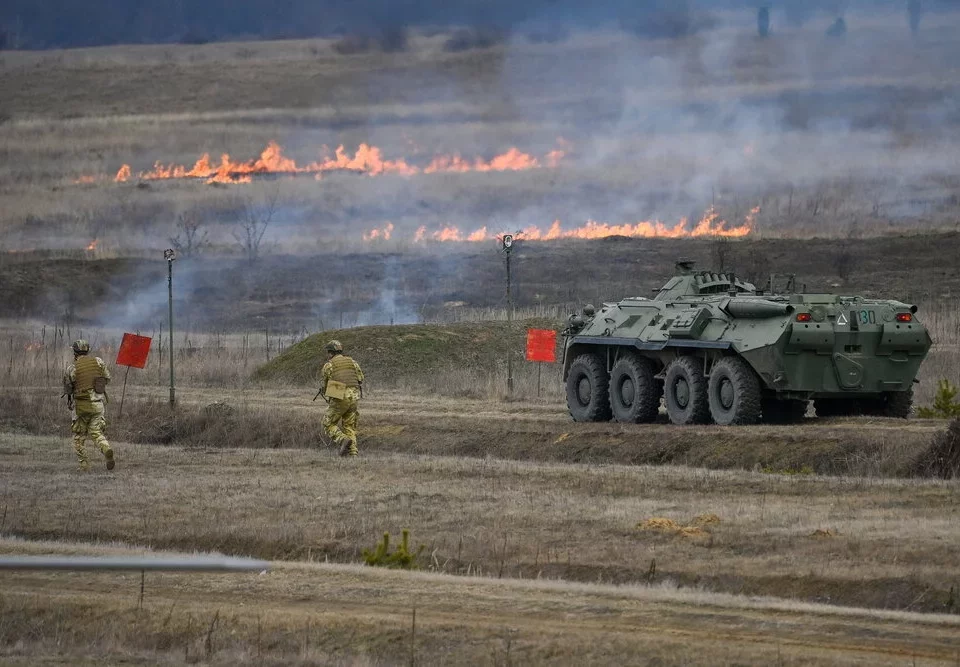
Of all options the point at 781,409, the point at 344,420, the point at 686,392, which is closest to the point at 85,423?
the point at 344,420

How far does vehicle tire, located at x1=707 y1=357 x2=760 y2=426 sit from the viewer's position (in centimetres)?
2952

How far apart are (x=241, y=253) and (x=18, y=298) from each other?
15445 millimetres

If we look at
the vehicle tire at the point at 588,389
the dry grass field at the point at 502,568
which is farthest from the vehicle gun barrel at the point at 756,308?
the dry grass field at the point at 502,568

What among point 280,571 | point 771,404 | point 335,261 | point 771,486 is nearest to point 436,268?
point 335,261

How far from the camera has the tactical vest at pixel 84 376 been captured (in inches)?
1089

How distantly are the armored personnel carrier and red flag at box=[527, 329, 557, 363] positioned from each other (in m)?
5.41

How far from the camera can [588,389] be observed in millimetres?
34156

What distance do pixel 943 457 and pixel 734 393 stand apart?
6.05m

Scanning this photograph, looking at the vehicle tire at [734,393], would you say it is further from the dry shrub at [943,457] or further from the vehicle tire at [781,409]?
the dry shrub at [943,457]

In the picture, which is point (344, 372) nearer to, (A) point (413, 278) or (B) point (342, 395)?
(B) point (342, 395)

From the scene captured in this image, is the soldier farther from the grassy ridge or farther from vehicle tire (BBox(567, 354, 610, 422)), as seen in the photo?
the grassy ridge

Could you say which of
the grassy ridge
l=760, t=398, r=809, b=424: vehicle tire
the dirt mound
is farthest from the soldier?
the grassy ridge

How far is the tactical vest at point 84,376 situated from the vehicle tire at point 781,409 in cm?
1136

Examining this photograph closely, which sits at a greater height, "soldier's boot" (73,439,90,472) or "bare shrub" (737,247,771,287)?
"bare shrub" (737,247,771,287)
